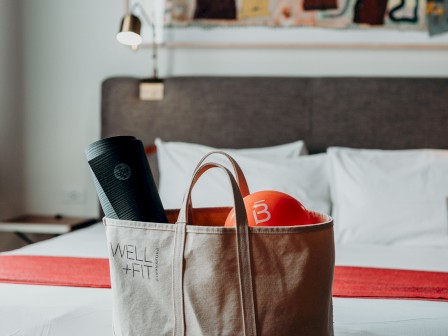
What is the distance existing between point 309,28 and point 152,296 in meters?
2.03

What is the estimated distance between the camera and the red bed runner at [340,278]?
4.45 ft

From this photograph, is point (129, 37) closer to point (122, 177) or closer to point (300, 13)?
point (300, 13)

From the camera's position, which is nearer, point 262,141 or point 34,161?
point 262,141

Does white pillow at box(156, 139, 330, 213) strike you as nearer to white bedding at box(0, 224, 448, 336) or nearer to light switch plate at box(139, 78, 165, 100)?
light switch plate at box(139, 78, 165, 100)

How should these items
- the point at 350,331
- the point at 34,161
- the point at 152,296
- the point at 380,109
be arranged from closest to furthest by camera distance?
the point at 152,296
the point at 350,331
the point at 380,109
the point at 34,161

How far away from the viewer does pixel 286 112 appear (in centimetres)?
265

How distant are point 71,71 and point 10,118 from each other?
0.37 meters

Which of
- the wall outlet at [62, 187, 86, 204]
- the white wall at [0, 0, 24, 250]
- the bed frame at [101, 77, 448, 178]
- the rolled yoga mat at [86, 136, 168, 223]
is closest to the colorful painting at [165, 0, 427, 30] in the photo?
the bed frame at [101, 77, 448, 178]

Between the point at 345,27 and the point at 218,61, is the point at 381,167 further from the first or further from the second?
the point at 218,61

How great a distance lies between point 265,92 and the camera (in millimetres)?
2670

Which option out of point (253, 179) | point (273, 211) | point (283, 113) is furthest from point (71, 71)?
point (273, 211)

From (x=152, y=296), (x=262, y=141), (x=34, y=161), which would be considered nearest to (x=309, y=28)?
(x=262, y=141)

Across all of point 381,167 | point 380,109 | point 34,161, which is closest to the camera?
point 381,167

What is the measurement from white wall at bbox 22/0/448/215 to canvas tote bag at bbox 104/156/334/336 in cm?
196
